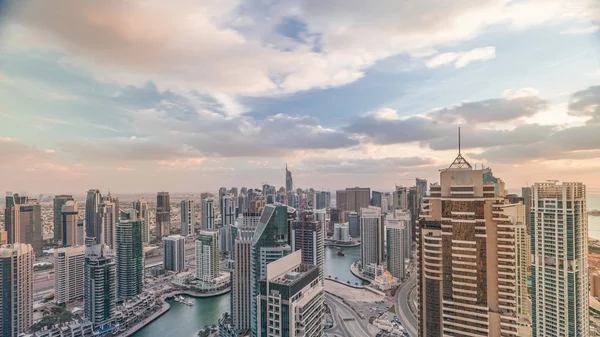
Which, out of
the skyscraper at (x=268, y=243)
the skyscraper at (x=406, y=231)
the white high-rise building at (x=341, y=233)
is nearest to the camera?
the skyscraper at (x=268, y=243)

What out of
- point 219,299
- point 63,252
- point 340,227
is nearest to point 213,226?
point 340,227

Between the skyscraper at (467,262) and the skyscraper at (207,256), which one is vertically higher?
the skyscraper at (467,262)

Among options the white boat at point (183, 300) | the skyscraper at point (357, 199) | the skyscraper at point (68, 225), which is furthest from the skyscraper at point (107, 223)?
the skyscraper at point (357, 199)

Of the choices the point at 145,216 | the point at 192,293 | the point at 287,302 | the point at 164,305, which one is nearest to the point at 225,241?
the point at 145,216

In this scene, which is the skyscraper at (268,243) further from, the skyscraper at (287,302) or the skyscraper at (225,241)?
the skyscraper at (225,241)

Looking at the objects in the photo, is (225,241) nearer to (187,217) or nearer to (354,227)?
(187,217)

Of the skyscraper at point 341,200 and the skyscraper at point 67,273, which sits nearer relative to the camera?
the skyscraper at point 67,273

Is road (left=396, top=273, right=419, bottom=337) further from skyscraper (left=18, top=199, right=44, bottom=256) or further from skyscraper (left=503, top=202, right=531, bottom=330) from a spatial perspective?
skyscraper (left=18, top=199, right=44, bottom=256)
